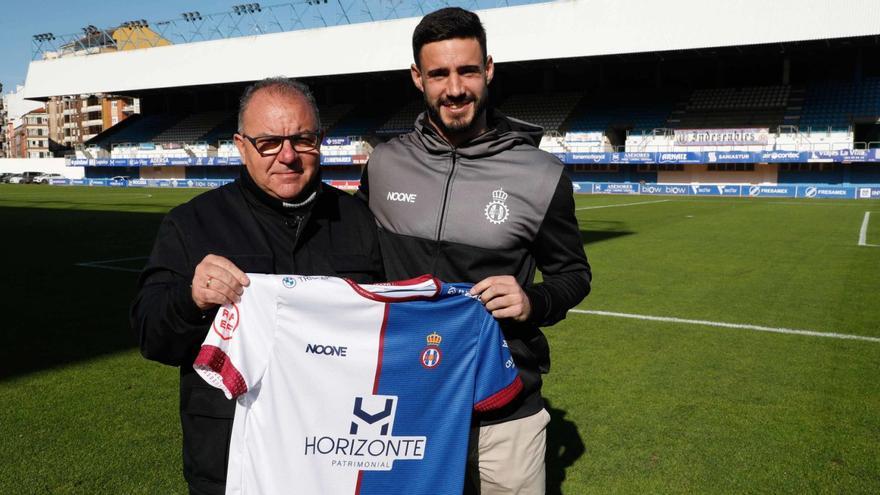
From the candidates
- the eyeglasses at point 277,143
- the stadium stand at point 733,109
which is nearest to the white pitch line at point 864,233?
the eyeglasses at point 277,143

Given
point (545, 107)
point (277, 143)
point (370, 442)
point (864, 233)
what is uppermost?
point (545, 107)

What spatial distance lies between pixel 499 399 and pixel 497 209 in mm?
607

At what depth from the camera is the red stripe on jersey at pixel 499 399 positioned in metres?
2.20

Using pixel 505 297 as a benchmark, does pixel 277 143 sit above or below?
above

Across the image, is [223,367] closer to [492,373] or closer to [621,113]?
[492,373]

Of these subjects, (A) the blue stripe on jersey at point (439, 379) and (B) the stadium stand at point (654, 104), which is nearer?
(A) the blue stripe on jersey at point (439, 379)

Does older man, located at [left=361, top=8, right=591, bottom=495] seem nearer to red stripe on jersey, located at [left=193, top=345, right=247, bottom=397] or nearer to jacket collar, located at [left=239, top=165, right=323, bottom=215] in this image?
jacket collar, located at [left=239, top=165, right=323, bottom=215]

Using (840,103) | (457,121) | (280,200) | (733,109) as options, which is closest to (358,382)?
(280,200)

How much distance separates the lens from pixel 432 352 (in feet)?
7.22

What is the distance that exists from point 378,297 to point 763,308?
24.2 feet

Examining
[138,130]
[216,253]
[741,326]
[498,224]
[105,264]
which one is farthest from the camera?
[138,130]

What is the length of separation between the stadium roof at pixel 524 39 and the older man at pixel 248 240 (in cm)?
3509

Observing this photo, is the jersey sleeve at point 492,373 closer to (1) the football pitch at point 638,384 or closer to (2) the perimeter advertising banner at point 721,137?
(1) the football pitch at point 638,384

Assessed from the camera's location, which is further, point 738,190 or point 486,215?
point 738,190
